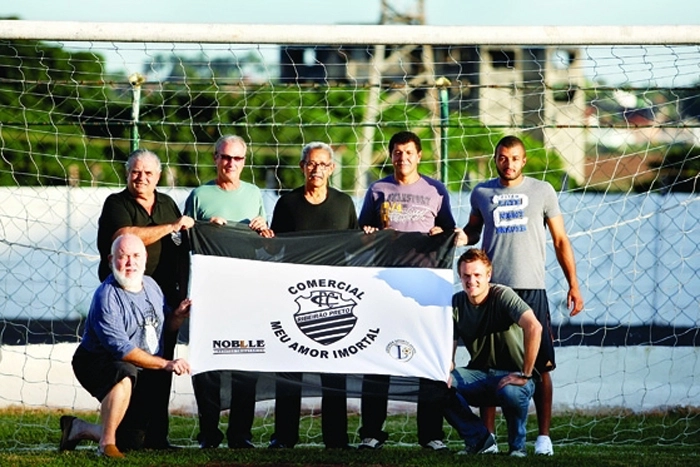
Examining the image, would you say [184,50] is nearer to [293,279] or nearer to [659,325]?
[293,279]

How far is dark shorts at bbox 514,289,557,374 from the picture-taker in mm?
7309

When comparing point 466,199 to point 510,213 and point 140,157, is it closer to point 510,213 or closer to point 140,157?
point 510,213

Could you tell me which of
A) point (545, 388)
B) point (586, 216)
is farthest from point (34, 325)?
point (545, 388)

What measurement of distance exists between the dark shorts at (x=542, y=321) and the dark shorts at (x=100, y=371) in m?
2.39

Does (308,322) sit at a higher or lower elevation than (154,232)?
lower

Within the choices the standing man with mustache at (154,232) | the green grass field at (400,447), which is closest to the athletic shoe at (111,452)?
the green grass field at (400,447)

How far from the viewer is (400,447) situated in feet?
26.7

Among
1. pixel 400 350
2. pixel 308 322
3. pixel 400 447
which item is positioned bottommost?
pixel 400 447

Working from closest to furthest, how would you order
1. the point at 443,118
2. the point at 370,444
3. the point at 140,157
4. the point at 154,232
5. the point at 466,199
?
1. the point at 154,232
2. the point at 140,157
3. the point at 370,444
4. the point at 443,118
5. the point at 466,199

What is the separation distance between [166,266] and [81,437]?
45.9 inches

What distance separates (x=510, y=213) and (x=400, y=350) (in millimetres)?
1071

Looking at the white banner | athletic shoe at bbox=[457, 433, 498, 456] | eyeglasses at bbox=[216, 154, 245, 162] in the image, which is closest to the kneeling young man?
athletic shoe at bbox=[457, 433, 498, 456]

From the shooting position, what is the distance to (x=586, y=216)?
11.4 metres

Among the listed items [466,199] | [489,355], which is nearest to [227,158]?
[489,355]
